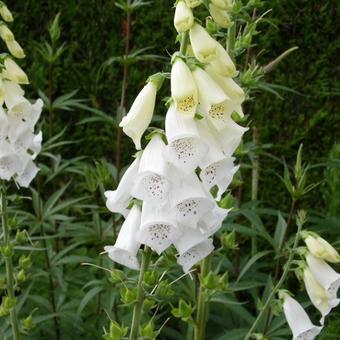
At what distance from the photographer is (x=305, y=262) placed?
2.26 m

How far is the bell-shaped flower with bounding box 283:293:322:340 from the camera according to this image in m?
2.33

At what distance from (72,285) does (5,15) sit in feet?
4.75

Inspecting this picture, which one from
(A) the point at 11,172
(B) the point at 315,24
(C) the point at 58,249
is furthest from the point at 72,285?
(B) the point at 315,24

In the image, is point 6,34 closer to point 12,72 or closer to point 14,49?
point 14,49

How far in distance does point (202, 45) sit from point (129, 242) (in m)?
0.54

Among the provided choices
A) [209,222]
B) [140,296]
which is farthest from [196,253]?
[140,296]

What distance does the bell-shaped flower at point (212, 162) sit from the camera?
1.76 m

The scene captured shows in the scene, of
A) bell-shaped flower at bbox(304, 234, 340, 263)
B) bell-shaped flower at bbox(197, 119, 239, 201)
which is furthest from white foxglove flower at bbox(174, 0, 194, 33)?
bell-shaped flower at bbox(304, 234, 340, 263)

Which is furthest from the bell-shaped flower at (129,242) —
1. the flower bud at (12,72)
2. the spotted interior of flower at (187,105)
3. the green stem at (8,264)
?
the flower bud at (12,72)

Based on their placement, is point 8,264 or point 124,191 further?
point 8,264

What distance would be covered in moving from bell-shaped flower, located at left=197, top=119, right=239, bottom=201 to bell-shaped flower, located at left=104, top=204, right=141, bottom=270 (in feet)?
0.66

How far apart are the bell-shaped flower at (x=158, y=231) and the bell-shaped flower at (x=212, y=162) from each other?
0.14 m

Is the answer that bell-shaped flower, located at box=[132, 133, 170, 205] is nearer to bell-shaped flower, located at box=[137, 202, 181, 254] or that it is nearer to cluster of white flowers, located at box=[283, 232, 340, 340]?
bell-shaped flower, located at box=[137, 202, 181, 254]

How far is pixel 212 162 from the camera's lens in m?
1.76
